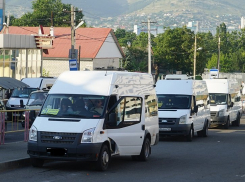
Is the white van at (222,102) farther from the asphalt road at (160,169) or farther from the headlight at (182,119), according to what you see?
the asphalt road at (160,169)

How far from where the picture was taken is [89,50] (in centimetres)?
7550

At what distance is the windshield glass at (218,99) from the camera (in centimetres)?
3312

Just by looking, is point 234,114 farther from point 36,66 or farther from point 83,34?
point 83,34

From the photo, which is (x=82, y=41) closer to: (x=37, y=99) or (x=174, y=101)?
(x=37, y=99)

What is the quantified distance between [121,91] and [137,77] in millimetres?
1417

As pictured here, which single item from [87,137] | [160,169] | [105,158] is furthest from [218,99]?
[87,137]

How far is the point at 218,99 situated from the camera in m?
33.3

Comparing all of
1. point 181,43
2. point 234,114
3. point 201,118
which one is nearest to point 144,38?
point 181,43

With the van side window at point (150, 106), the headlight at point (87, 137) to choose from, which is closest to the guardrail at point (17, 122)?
the van side window at point (150, 106)

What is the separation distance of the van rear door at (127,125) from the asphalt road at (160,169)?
52cm

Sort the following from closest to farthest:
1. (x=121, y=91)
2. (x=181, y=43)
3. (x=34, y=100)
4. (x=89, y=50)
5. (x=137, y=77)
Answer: (x=121, y=91) → (x=137, y=77) → (x=34, y=100) → (x=89, y=50) → (x=181, y=43)

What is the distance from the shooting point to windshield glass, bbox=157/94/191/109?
24.8 meters

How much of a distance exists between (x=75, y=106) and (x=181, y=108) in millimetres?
10577

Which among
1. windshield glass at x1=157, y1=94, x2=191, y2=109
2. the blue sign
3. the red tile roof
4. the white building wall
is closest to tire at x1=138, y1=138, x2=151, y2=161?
windshield glass at x1=157, y1=94, x2=191, y2=109
